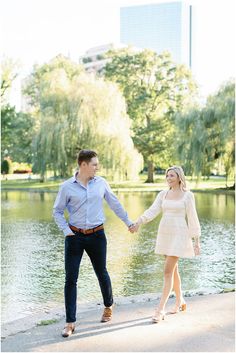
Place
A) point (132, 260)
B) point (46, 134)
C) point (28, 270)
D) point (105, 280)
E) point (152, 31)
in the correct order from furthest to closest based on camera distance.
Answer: point (152, 31)
point (46, 134)
point (132, 260)
point (28, 270)
point (105, 280)

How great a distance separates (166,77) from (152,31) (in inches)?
992

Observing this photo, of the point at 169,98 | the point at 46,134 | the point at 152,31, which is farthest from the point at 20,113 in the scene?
the point at 152,31

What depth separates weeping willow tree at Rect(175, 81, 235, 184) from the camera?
86.5 ft

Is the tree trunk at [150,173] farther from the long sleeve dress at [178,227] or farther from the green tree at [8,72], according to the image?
the long sleeve dress at [178,227]

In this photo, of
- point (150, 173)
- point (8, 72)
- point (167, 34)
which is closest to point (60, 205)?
point (8, 72)

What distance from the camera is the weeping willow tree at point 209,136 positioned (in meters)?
26.4

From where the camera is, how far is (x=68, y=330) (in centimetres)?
434

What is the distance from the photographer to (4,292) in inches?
289

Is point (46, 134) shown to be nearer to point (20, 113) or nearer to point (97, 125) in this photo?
point (97, 125)

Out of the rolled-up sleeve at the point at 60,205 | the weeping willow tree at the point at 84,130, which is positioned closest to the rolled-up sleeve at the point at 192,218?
the rolled-up sleeve at the point at 60,205

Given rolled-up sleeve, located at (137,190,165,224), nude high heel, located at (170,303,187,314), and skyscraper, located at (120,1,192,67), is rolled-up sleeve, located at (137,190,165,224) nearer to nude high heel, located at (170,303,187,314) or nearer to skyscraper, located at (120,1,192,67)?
nude high heel, located at (170,303,187,314)

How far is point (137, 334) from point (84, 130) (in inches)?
974

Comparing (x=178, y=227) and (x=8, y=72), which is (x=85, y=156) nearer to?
(x=178, y=227)

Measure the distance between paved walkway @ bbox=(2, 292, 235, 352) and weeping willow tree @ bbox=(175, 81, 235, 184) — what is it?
2175 cm
